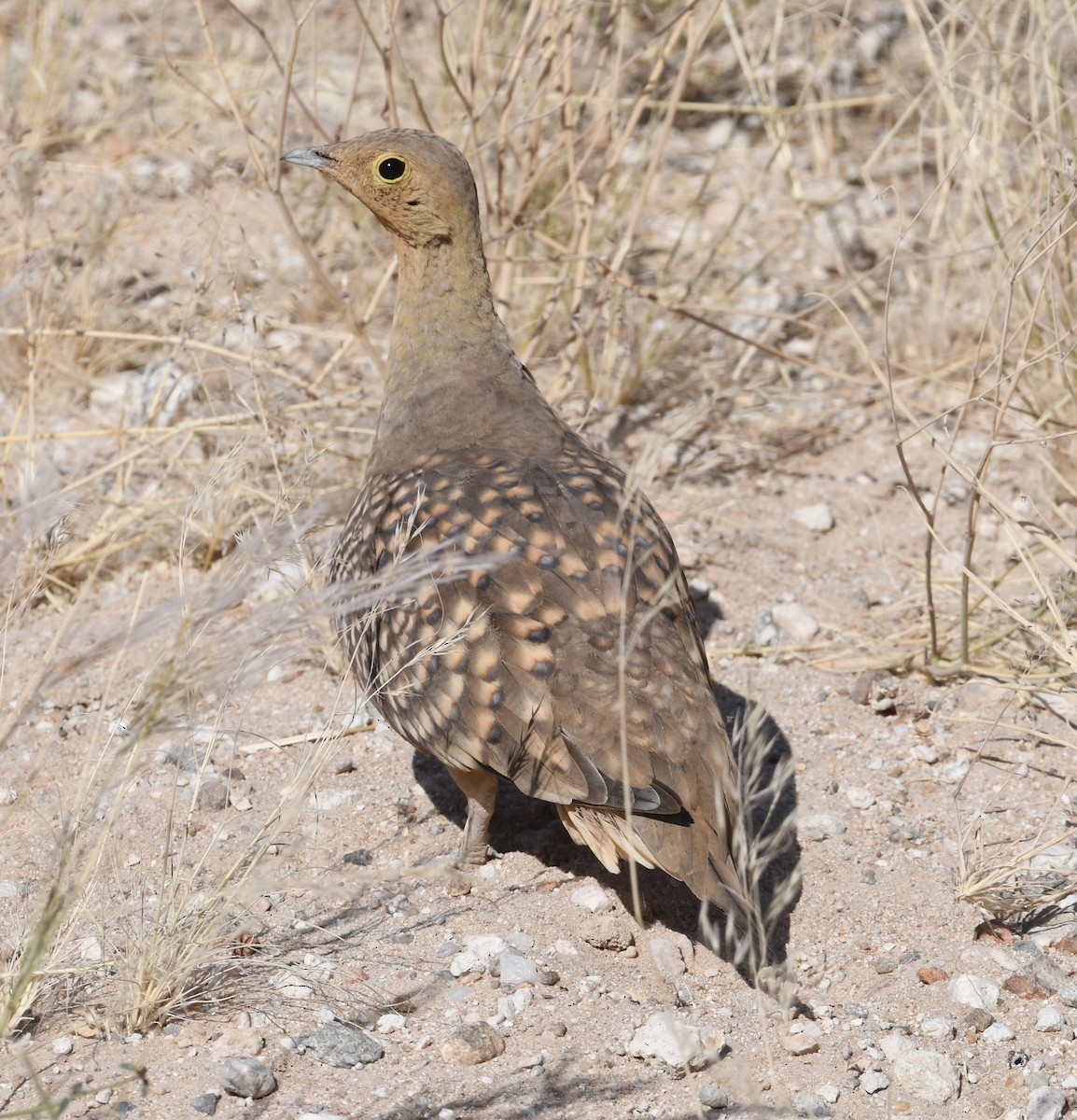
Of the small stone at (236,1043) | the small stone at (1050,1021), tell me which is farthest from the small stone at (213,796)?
the small stone at (1050,1021)

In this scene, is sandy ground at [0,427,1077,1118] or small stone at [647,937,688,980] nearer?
sandy ground at [0,427,1077,1118]

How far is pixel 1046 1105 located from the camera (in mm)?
2754

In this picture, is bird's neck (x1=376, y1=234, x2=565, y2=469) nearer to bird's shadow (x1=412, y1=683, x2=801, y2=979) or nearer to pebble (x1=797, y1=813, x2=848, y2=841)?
bird's shadow (x1=412, y1=683, x2=801, y2=979)

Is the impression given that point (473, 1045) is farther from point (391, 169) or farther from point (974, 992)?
point (391, 169)

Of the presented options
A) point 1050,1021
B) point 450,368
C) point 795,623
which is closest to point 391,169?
point 450,368

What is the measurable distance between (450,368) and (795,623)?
4.71 ft

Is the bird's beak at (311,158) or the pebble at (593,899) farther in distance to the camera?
the bird's beak at (311,158)

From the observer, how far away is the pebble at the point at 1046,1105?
9.00 ft

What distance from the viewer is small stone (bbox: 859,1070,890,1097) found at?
2.84m

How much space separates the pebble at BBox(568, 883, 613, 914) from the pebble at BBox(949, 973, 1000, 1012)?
2.67ft

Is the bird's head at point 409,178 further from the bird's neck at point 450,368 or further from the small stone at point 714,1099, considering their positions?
the small stone at point 714,1099

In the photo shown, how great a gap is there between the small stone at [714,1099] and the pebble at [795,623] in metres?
1.86

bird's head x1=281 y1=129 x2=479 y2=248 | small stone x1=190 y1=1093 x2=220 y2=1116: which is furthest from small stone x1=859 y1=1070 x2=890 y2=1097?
bird's head x1=281 y1=129 x2=479 y2=248

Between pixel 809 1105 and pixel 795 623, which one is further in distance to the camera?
pixel 795 623
